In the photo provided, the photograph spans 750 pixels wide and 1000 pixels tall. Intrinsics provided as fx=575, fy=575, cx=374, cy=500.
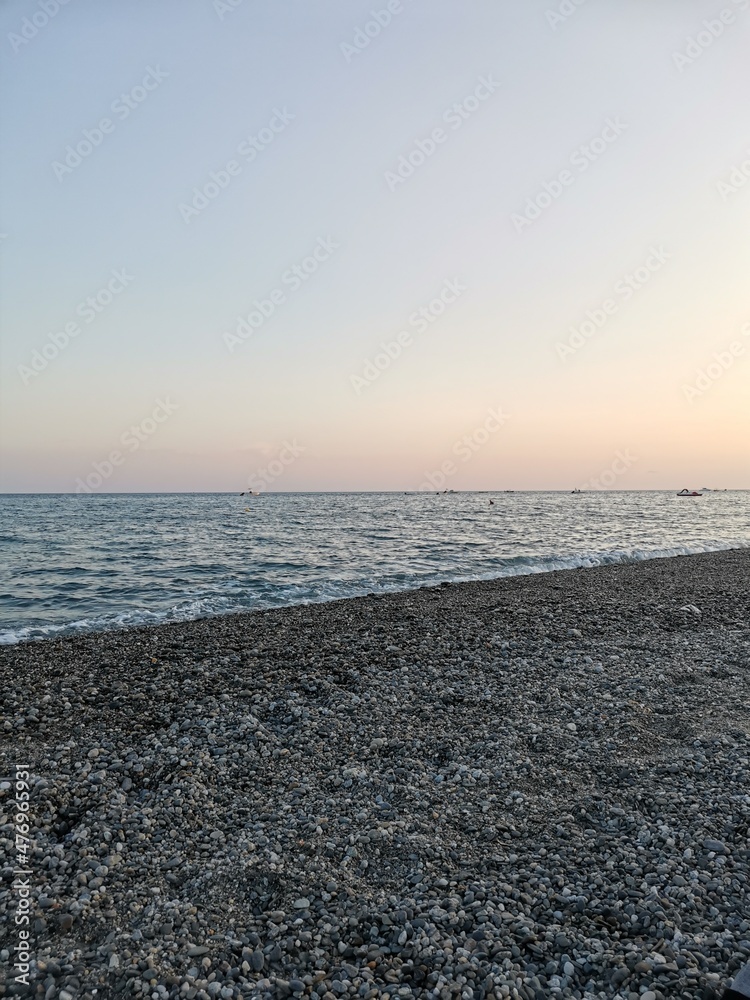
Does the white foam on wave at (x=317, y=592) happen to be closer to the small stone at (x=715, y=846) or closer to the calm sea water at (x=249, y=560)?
the calm sea water at (x=249, y=560)

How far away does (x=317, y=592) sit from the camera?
22188 mm

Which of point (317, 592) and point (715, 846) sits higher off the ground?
point (715, 846)

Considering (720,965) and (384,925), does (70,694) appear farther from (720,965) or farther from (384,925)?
(720,965)

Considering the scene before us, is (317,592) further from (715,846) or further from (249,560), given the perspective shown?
(715,846)

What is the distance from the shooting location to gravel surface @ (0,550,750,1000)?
4316mm

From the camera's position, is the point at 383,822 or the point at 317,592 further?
the point at 317,592

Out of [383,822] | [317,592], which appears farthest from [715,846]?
[317,592]

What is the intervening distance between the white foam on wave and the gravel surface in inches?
207

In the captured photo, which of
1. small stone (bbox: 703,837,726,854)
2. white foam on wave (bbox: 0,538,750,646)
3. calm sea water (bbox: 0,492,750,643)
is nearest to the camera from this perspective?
small stone (bbox: 703,837,726,854)

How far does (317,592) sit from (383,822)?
16201mm

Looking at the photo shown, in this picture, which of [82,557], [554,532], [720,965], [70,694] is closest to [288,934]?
[720,965]

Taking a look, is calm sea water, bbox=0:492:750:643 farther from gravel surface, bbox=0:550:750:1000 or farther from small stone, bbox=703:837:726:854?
small stone, bbox=703:837:726:854

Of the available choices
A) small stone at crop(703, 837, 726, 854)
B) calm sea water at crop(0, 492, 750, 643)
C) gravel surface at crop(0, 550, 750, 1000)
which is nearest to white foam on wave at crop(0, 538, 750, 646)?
calm sea water at crop(0, 492, 750, 643)

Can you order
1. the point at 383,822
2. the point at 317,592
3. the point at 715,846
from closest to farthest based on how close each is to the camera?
the point at 715,846 → the point at 383,822 → the point at 317,592
